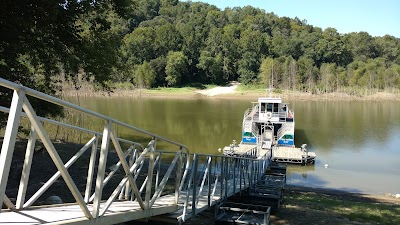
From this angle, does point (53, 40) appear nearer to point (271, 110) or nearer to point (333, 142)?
point (271, 110)

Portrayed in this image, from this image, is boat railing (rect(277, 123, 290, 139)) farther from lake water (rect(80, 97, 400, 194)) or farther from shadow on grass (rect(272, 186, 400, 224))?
shadow on grass (rect(272, 186, 400, 224))

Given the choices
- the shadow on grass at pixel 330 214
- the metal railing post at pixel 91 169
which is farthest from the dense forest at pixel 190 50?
the shadow on grass at pixel 330 214

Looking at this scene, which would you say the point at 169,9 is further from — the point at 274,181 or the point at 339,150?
the point at 274,181

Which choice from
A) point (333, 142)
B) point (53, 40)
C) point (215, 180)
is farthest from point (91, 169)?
point (333, 142)

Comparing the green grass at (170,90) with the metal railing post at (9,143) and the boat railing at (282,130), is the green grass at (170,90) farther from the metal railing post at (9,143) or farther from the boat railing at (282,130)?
the metal railing post at (9,143)

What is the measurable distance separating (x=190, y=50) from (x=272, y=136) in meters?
101

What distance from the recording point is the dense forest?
9398 millimetres

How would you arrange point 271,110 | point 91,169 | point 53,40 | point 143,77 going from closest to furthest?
point 91,169, point 53,40, point 271,110, point 143,77

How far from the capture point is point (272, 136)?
2645cm

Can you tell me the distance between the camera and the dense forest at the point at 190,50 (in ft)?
30.8

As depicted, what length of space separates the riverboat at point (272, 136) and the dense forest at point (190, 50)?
932 cm

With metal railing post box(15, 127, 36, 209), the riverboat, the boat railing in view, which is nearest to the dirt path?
the riverboat

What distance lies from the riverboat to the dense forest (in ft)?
30.6

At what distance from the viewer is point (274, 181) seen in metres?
12.2
